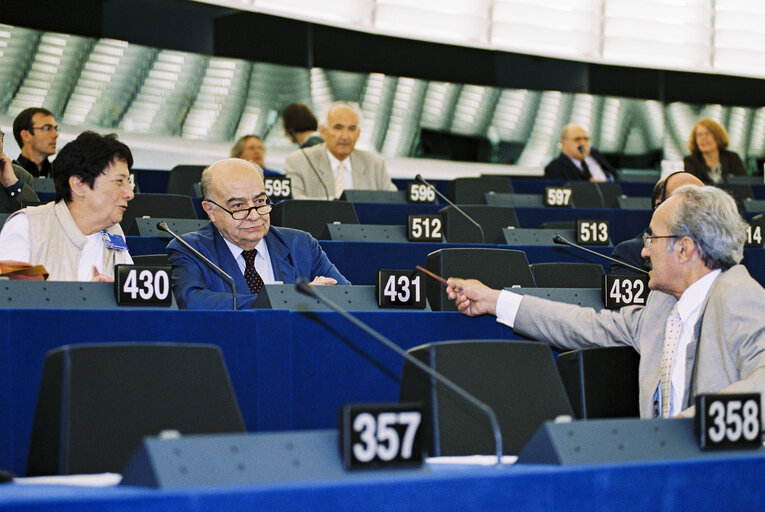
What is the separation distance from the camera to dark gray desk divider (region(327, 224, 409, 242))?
455cm

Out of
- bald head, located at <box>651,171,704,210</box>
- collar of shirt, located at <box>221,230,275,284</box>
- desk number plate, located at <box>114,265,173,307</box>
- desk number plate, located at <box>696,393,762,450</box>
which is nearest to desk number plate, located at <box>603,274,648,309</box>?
bald head, located at <box>651,171,704,210</box>

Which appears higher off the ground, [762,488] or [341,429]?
[341,429]

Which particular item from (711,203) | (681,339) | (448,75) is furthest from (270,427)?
(448,75)

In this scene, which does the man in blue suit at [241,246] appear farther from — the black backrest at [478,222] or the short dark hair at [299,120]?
the short dark hair at [299,120]

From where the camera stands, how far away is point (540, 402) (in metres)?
2.19

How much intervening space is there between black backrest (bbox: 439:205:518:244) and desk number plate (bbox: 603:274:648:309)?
5.72ft

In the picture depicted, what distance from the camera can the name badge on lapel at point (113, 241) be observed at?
10.5 ft

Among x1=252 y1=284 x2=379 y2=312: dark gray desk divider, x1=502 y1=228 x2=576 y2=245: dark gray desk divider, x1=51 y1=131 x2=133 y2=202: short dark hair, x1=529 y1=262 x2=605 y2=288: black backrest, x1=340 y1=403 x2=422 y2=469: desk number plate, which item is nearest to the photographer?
x1=340 y1=403 x2=422 y2=469: desk number plate

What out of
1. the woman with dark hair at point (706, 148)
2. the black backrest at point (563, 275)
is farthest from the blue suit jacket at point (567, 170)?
the black backrest at point (563, 275)

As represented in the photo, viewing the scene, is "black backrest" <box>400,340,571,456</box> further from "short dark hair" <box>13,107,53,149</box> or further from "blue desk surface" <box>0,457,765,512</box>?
"short dark hair" <box>13,107,53,149</box>

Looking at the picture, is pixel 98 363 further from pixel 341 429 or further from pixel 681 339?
pixel 681 339

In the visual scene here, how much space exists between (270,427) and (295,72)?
7.55 meters

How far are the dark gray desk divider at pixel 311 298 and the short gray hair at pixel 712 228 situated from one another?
873 millimetres

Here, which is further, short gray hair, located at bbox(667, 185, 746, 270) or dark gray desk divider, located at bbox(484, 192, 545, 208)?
dark gray desk divider, located at bbox(484, 192, 545, 208)
